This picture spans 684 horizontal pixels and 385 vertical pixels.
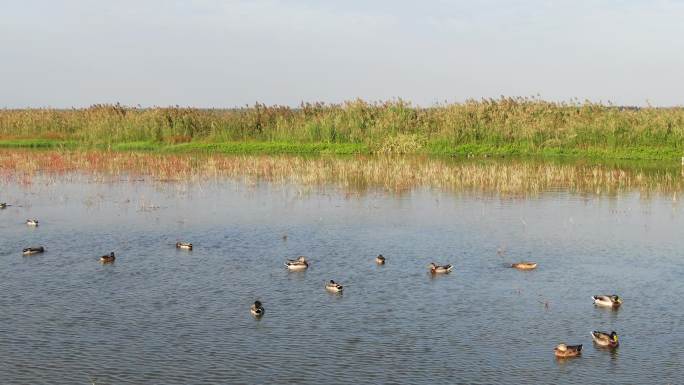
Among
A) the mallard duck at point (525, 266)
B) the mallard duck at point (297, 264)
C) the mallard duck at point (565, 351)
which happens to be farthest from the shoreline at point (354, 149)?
the mallard duck at point (565, 351)

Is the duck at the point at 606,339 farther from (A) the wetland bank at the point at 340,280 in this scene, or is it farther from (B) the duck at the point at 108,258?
(B) the duck at the point at 108,258

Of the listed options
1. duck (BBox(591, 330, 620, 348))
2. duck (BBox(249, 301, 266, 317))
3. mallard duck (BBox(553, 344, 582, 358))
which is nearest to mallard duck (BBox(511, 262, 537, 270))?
duck (BBox(591, 330, 620, 348))

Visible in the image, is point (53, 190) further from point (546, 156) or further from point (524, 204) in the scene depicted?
point (546, 156)

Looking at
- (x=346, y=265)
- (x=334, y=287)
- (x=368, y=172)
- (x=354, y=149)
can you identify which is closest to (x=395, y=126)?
(x=354, y=149)

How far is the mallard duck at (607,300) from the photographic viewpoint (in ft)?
52.7

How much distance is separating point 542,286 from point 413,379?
659 centimetres

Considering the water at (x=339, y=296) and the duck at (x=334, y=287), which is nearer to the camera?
the water at (x=339, y=296)

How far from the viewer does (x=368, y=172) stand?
39.2 meters

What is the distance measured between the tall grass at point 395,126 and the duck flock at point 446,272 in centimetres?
2914

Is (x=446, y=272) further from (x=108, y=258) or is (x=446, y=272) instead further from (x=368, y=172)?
(x=368, y=172)

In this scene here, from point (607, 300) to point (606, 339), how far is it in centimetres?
247

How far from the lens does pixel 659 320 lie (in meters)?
15.3

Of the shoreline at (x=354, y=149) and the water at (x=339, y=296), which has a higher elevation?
the shoreline at (x=354, y=149)

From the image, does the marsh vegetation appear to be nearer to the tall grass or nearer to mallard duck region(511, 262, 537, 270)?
the tall grass
